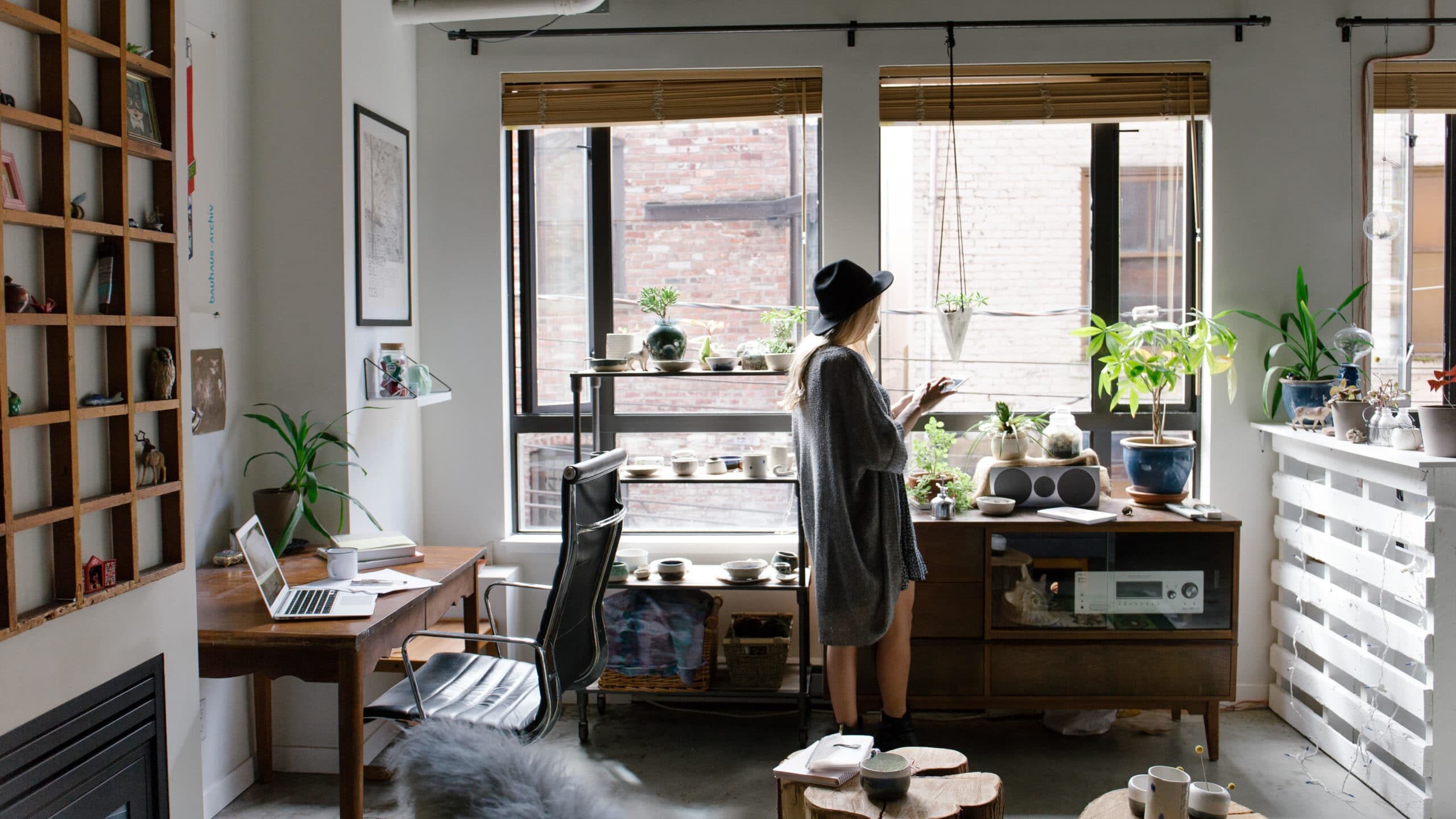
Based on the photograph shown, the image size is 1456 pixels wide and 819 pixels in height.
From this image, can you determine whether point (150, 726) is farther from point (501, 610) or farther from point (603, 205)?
point (603, 205)

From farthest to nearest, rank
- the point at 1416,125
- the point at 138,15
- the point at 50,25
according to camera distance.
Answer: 1. the point at 1416,125
2. the point at 138,15
3. the point at 50,25

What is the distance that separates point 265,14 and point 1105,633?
127 inches

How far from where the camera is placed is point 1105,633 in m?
3.32

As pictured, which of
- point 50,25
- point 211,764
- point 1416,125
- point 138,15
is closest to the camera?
point 50,25

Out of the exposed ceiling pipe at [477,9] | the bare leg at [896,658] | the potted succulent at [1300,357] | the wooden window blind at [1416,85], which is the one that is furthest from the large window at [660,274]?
the wooden window blind at [1416,85]

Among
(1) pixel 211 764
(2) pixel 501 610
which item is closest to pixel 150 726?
(1) pixel 211 764

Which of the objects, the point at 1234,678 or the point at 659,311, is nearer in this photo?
the point at 1234,678

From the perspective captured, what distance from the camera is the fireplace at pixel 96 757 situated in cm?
162

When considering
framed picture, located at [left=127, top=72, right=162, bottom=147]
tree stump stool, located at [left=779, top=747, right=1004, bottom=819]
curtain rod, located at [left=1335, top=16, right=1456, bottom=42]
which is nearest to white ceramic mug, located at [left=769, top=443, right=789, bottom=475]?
tree stump stool, located at [left=779, top=747, right=1004, bottom=819]

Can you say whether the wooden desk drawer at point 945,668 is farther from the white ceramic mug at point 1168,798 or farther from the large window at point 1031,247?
the white ceramic mug at point 1168,798

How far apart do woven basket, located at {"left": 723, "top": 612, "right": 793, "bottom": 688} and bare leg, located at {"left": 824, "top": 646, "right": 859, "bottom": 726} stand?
1.02 feet

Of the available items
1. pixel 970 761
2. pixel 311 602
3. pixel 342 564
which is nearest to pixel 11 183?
pixel 311 602

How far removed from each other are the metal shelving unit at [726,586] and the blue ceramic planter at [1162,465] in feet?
3.77

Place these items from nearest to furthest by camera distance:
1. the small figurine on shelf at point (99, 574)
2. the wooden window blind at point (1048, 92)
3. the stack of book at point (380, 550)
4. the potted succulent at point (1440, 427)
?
the small figurine on shelf at point (99, 574) < the potted succulent at point (1440, 427) < the stack of book at point (380, 550) < the wooden window blind at point (1048, 92)
